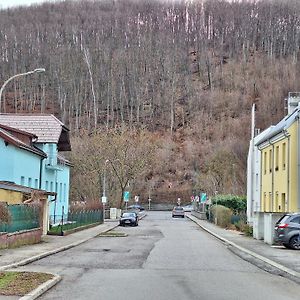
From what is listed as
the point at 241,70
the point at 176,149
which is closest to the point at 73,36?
the point at 241,70

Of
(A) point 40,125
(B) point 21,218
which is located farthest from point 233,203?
(B) point 21,218

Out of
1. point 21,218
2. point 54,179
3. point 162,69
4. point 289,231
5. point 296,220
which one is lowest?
point 289,231

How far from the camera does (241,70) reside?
14412 cm

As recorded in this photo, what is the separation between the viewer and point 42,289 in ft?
40.3

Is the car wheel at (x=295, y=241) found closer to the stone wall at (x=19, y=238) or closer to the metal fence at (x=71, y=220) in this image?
the stone wall at (x=19, y=238)

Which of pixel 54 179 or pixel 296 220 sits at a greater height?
pixel 54 179

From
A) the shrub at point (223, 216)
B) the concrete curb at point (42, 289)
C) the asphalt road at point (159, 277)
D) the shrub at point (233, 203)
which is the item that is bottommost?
the asphalt road at point (159, 277)

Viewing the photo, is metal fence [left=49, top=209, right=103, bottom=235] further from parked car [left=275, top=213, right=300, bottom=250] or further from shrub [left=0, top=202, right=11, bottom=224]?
parked car [left=275, top=213, right=300, bottom=250]

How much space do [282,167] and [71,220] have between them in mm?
15014

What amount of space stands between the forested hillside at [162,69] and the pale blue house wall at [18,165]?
2098 inches

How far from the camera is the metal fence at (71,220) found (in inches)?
1487

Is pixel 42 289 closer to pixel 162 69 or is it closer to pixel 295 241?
pixel 295 241

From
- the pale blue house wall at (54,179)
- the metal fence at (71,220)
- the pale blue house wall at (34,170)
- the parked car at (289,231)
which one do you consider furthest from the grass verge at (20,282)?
the pale blue house wall at (54,179)

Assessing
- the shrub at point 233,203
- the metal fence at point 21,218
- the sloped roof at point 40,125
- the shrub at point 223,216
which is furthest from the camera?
the shrub at point 233,203
